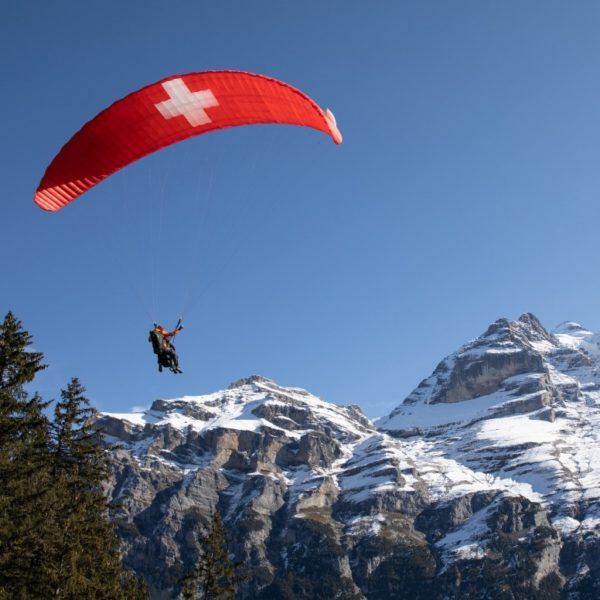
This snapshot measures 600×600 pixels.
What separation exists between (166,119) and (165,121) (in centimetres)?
9

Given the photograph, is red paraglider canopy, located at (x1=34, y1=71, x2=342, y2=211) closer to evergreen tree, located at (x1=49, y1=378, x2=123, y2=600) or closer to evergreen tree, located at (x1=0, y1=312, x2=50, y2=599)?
evergreen tree, located at (x1=0, y1=312, x2=50, y2=599)

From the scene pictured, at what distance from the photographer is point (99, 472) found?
99.0 ft

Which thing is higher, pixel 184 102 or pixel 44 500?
pixel 184 102

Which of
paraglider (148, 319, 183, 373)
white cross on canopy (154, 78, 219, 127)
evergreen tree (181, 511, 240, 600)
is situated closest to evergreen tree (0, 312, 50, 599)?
paraglider (148, 319, 183, 373)

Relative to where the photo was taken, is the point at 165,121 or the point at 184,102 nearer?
the point at 184,102

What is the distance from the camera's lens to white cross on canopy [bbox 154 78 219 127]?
2278 centimetres

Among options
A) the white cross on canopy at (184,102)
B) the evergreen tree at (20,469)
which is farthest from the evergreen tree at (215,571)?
the white cross on canopy at (184,102)

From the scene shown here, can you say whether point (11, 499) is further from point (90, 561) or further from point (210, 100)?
point (210, 100)

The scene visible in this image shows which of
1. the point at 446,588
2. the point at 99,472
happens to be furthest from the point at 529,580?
the point at 99,472

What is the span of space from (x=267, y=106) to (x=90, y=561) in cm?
1725

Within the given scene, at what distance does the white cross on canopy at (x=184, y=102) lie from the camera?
22781 millimetres

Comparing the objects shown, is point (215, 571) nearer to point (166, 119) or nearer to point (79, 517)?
point (79, 517)

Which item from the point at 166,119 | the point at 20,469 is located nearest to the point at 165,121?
the point at 166,119

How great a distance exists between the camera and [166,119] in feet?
77.5
